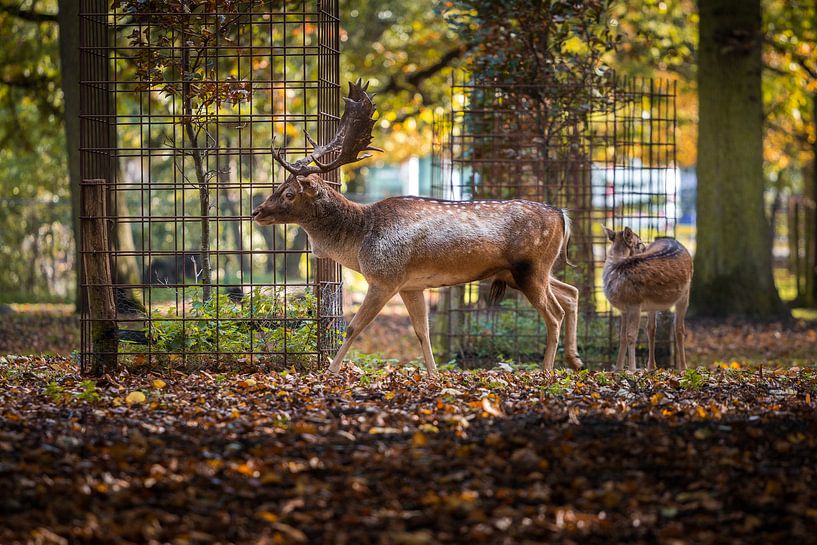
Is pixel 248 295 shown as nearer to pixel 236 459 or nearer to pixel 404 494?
pixel 236 459

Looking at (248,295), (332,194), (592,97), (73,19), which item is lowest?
(248,295)

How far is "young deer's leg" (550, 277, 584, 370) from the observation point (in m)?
10.5

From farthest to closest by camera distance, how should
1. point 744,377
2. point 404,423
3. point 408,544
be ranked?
point 744,377
point 404,423
point 408,544

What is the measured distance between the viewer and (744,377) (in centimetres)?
947

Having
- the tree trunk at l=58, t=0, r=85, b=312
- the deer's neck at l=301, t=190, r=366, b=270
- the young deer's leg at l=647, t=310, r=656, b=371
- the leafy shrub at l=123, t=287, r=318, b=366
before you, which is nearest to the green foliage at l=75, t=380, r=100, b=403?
the leafy shrub at l=123, t=287, r=318, b=366

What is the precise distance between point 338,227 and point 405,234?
0.61m

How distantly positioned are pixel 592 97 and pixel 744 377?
463cm

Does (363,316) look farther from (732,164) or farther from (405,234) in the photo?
(732,164)

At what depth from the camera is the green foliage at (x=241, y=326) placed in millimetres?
9602

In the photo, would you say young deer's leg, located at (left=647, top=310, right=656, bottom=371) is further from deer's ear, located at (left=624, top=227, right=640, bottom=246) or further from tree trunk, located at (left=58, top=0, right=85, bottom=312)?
tree trunk, located at (left=58, top=0, right=85, bottom=312)

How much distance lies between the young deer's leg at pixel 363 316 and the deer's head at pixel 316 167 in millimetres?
936

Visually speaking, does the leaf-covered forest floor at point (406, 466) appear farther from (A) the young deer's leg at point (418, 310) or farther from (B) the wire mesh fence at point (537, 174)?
(B) the wire mesh fence at point (537, 174)

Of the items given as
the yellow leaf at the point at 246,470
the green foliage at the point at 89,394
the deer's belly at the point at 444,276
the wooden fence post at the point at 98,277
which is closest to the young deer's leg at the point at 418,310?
the deer's belly at the point at 444,276

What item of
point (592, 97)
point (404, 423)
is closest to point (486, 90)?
point (592, 97)
